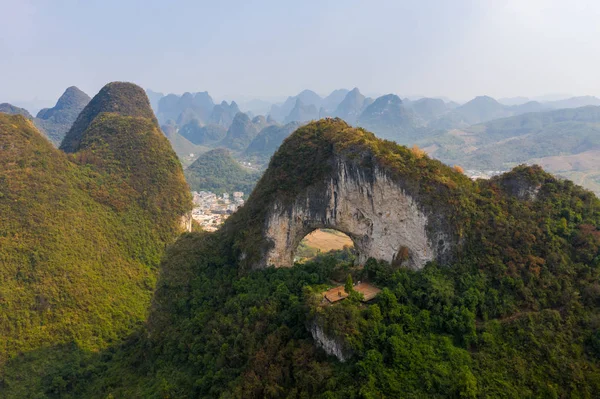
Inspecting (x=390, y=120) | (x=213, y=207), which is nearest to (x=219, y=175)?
(x=213, y=207)

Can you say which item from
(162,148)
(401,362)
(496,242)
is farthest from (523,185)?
(162,148)

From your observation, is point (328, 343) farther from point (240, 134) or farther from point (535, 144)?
point (240, 134)

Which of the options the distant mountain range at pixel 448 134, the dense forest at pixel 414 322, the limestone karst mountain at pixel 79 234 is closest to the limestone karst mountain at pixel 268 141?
the distant mountain range at pixel 448 134

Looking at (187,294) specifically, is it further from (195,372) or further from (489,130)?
(489,130)

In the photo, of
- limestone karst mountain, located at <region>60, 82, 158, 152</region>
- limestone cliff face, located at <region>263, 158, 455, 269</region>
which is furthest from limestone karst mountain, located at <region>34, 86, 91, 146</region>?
limestone cliff face, located at <region>263, 158, 455, 269</region>

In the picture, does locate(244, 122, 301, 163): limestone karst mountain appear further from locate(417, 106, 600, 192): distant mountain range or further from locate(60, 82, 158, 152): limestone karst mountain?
locate(60, 82, 158, 152): limestone karst mountain
